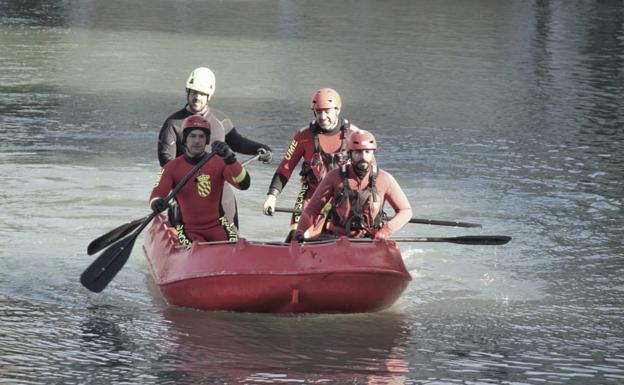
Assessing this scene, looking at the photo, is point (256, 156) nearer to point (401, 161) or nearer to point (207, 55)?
point (401, 161)

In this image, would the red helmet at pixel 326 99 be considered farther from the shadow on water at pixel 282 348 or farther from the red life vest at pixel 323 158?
the shadow on water at pixel 282 348

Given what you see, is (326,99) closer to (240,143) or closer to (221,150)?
(240,143)

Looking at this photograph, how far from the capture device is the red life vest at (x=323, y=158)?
1366 centimetres

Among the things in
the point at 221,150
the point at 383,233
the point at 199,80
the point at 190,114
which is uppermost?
the point at 199,80

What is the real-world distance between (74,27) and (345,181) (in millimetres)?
25182

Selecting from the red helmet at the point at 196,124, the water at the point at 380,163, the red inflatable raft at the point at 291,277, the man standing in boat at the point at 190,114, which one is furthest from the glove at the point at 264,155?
the red inflatable raft at the point at 291,277

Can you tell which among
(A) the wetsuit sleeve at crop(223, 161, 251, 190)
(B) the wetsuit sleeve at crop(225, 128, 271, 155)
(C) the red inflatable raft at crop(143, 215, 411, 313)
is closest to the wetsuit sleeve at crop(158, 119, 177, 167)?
(B) the wetsuit sleeve at crop(225, 128, 271, 155)

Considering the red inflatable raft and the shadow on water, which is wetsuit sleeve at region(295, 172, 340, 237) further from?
the shadow on water

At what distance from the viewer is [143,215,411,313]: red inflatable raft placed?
11.7 m

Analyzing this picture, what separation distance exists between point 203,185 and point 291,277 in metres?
1.48

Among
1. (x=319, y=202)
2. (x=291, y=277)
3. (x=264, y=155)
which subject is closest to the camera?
(x=291, y=277)

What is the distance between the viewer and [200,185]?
12.7 meters

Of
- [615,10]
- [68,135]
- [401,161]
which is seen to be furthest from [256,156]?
[615,10]

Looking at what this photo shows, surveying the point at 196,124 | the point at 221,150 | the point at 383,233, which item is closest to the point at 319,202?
the point at 383,233
